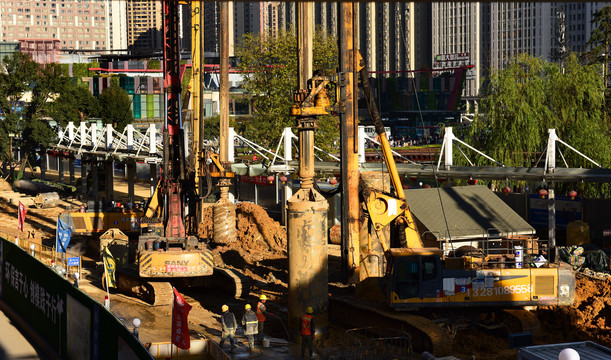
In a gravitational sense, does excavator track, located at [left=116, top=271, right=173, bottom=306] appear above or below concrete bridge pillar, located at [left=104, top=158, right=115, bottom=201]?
below

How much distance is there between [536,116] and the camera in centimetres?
4784

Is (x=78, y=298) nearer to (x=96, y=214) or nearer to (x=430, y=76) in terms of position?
(x=96, y=214)

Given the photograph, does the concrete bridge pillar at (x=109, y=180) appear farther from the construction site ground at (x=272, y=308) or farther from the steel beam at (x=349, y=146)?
the steel beam at (x=349, y=146)

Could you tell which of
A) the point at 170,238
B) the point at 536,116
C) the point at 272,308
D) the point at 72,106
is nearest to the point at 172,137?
the point at 170,238

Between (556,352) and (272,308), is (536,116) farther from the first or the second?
(556,352)

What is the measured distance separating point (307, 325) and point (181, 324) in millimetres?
3327

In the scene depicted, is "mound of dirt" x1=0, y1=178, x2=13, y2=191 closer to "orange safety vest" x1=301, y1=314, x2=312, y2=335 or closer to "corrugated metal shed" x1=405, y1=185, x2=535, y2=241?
"corrugated metal shed" x1=405, y1=185, x2=535, y2=241

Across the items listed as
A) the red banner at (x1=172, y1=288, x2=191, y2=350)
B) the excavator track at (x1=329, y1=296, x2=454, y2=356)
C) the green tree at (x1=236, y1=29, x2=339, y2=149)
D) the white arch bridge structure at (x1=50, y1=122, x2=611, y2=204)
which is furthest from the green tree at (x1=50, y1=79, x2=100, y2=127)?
the red banner at (x1=172, y1=288, x2=191, y2=350)

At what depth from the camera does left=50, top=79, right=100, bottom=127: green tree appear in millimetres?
82000

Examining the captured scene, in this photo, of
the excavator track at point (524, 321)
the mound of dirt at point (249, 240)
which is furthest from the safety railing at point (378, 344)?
the mound of dirt at point (249, 240)

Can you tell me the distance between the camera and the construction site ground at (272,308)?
860 inches

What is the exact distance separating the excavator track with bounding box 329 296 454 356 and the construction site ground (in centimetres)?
48

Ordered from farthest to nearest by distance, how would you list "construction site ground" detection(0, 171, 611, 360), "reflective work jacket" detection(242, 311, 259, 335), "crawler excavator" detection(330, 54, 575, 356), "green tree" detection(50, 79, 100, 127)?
1. "green tree" detection(50, 79, 100, 127)
2. "construction site ground" detection(0, 171, 611, 360)
3. "crawler excavator" detection(330, 54, 575, 356)
4. "reflective work jacket" detection(242, 311, 259, 335)

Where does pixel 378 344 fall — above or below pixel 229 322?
below
